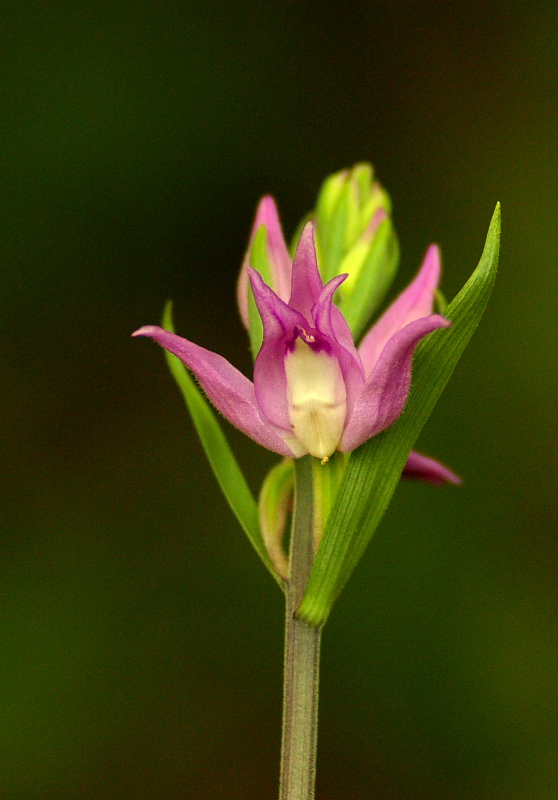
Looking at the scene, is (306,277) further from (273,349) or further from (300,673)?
(300,673)

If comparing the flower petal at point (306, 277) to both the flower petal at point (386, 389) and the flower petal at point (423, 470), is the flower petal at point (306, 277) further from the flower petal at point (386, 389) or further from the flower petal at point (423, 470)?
the flower petal at point (423, 470)

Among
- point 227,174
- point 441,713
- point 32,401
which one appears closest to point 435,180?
point 227,174

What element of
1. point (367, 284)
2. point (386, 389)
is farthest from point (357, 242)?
point (386, 389)

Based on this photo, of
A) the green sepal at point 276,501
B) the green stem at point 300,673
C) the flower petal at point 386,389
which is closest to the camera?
the flower petal at point 386,389

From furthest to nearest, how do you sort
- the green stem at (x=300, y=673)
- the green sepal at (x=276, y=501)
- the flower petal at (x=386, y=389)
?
the green sepal at (x=276, y=501) < the green stem at (x=300, y=673) < the flower petal at (x=386, y=389)

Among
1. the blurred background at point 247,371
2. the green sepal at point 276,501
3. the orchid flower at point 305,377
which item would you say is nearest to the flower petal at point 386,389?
the orchid flower at point 305,377

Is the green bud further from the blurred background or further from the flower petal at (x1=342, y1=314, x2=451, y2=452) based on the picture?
the blurred background
